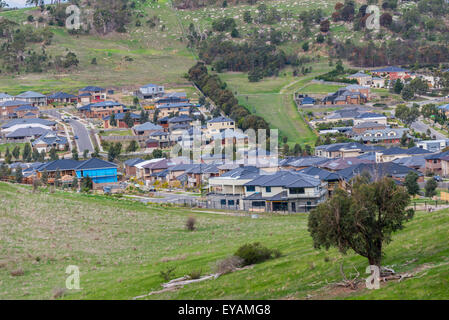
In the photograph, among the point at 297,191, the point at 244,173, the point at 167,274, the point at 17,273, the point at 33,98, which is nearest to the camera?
the point at 167,274

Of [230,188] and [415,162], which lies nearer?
[230,188]

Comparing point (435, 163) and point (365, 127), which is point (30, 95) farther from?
point (435, 163)

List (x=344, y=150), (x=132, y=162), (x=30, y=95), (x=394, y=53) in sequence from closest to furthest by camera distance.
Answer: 1. (x=344, y=150)
2. (x=132, y=162)
3. (x=30, y=95)
4. (x=394, y=53)

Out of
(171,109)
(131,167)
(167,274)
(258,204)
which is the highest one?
(167,274)

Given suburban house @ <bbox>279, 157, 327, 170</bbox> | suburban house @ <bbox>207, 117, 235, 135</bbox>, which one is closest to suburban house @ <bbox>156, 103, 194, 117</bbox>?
suburban house @ <bbox>207, 117, 235, 135</bbox>

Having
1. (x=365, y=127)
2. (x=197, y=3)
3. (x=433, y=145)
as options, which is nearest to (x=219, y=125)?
(x=365, y=127)

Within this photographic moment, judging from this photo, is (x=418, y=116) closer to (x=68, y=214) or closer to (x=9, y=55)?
(x=68, y=214)

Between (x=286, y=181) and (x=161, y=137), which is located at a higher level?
(x=286, y=181)
